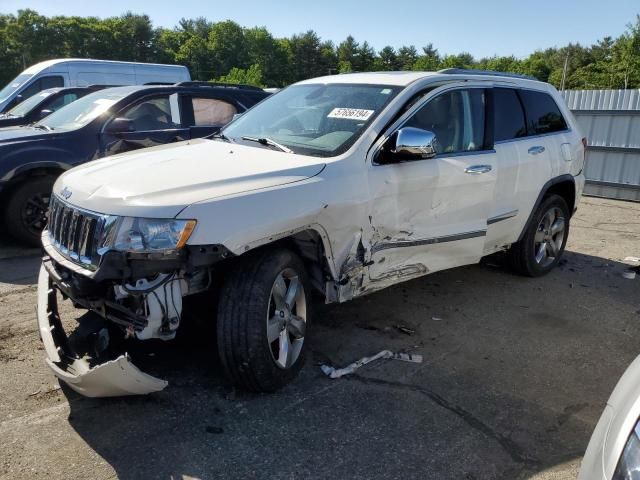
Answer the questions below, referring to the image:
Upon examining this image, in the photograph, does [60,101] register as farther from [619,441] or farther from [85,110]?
[619,441]

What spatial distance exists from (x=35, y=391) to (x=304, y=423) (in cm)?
165

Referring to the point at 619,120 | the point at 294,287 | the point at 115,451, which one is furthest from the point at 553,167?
the point at 619,120

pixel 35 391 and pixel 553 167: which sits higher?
pixel 553 167

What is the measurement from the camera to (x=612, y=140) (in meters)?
11.2

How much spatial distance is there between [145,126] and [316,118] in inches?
146

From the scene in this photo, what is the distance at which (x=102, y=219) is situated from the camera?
2.82 metres

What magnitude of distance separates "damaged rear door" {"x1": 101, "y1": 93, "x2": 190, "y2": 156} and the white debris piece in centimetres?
433

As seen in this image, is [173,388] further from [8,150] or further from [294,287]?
[8,150]

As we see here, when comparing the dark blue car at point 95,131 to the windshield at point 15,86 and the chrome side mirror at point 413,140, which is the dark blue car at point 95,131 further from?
the windshield at point 15,86

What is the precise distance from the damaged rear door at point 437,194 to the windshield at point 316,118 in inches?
9.4

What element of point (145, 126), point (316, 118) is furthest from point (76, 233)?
point (145, 126)

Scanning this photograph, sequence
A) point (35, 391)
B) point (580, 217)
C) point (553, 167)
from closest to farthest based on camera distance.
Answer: point (35, 391) < point (553, 167) < point (580, 217)

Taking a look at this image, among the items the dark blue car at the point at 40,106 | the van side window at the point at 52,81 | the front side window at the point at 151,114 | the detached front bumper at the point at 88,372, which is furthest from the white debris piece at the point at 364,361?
the van side window at the point at 52,81

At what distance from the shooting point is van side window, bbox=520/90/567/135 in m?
5.23
